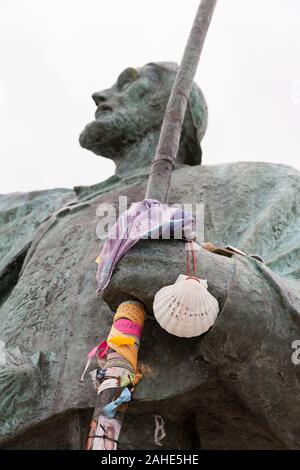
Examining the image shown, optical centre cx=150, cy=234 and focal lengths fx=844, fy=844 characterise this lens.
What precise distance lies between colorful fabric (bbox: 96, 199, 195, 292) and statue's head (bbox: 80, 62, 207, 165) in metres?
2.38

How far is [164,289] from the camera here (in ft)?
10.6

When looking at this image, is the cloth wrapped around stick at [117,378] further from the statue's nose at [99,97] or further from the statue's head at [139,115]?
the statue's nose at [99,97]

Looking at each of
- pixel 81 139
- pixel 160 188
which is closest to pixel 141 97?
pixel 81 139

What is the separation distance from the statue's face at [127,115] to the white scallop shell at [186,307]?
2860mm

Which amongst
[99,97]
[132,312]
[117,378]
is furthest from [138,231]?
[99,97]

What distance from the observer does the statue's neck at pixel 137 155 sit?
5.89 m

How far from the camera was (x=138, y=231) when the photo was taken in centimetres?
340

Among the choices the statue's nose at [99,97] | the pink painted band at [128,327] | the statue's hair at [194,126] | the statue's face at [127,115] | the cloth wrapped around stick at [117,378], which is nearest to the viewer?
the cloth wrapped around stick at [117,378]

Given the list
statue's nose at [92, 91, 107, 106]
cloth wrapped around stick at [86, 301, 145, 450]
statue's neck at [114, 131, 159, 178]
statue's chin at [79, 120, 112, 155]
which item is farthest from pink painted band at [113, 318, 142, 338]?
statue's nose at [92, 91, 107, 106]

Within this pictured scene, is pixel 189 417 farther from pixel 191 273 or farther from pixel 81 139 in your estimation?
pixel 81 139

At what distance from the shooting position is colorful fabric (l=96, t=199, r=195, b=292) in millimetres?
3363

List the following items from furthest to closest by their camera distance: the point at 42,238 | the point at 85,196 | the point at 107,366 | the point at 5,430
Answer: the point at 85,196
the point at 42,238
the point at 5,430
the point at 107,366

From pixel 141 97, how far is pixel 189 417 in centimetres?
294

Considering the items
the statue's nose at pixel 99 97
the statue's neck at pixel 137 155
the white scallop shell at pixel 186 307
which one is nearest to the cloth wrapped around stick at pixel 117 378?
the white scallop shell at pixel 186 307
